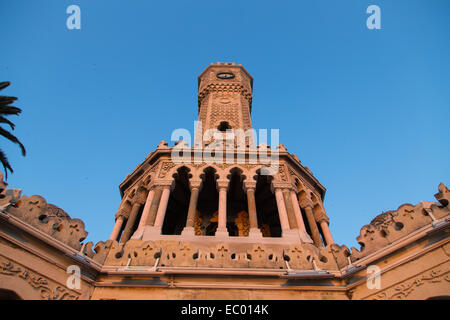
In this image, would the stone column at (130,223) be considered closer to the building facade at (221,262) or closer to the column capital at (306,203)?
the building facade at (221,262)

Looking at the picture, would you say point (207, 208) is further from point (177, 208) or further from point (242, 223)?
point (242, 223)

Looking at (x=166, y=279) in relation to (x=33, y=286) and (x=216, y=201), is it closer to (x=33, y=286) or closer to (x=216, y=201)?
(x=33, y=286)

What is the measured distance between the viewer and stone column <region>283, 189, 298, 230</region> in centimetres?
1146

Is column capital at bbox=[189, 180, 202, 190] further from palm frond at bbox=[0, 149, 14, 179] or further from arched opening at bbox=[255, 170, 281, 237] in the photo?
palm frond at bbox=[0, 149, 14, 179]

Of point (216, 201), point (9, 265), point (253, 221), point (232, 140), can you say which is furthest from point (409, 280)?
point (232, 140)

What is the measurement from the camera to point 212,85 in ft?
75.2

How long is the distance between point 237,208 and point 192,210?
4287 mm

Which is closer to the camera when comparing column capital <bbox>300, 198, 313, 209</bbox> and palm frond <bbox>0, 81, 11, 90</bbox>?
palm frond <bbox>0, 81, 11, 90</bbox>

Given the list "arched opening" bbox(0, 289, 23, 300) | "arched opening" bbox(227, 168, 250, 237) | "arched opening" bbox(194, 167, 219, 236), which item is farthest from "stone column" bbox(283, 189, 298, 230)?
"arched opening" bbox(0, 289, 23, 300)

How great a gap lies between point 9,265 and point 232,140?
1263 centimetres

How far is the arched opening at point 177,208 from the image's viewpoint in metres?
15.0

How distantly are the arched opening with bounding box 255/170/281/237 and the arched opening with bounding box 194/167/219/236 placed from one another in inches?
87.8

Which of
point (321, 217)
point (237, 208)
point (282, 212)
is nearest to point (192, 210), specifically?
point (282, 212)

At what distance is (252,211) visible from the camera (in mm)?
12062
